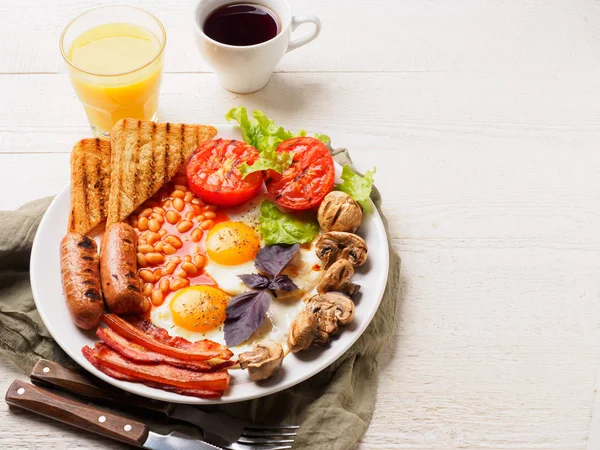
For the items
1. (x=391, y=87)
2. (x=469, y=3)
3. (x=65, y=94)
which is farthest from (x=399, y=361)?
(x=469, y=3)

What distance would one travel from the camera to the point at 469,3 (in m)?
5.18

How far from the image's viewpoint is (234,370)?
311cm

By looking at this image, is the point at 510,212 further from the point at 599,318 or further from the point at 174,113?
the point at 174,113

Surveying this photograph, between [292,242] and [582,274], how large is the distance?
1.58 m

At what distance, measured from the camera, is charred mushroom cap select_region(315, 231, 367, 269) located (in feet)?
11.2

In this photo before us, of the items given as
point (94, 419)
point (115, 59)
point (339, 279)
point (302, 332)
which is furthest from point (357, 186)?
point (94, 419)

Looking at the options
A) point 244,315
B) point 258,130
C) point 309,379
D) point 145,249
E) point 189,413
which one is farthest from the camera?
point 258,130

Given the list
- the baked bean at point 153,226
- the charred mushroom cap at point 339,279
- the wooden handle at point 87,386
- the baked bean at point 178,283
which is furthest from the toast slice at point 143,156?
the charred mushroom cap at point 339,279

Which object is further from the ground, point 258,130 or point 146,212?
point 258,130

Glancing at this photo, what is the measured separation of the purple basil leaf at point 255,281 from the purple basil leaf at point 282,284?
30mm

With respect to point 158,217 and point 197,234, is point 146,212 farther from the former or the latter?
point 197,234

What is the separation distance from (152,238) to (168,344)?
0.61 metres

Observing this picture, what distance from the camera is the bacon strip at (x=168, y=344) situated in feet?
10.1

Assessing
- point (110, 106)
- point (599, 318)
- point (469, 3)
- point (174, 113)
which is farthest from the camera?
point (469, 3)
